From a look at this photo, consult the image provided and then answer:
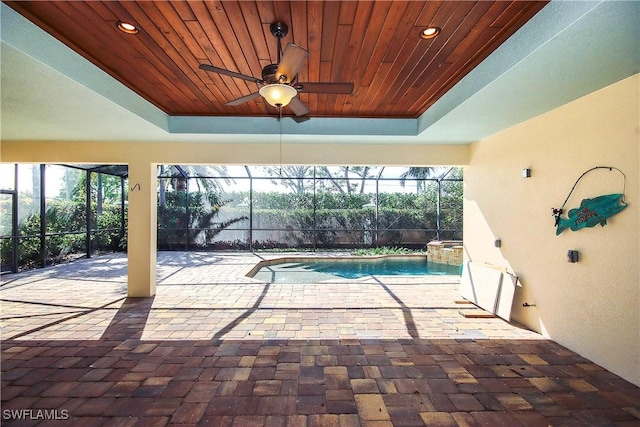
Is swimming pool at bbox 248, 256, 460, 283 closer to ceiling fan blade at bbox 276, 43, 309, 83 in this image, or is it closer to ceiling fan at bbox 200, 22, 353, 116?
ceiling fan at bbox 200, 22, 353, 116

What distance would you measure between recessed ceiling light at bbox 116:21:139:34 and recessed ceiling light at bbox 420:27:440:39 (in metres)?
1.88

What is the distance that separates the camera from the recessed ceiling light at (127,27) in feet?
6.24

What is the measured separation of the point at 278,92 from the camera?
6.54 ft

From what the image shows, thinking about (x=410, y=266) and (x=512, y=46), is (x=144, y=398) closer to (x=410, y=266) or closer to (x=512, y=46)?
(x=512, y=46)

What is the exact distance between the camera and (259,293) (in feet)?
15.1

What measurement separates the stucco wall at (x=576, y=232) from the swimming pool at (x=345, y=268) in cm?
358

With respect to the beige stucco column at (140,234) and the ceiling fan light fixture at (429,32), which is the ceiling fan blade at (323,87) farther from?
the beige stucco column at (140,234)

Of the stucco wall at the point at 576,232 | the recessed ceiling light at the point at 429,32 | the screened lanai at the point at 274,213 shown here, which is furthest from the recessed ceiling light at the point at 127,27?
the screened lanai at the point at 274,213

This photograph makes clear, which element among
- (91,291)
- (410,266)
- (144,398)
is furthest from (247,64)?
(410,266)

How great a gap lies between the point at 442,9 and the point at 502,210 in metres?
2.82

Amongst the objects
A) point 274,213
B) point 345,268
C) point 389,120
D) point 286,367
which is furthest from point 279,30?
point 274,213

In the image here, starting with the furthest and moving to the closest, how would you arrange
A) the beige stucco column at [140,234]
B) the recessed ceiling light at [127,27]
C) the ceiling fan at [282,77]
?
1. the beige stucco column at [140,234]
2. the recessed ceiling light at [127,27]
3. the ceiling fan at [282,77]

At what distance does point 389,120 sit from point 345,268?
4.65 m

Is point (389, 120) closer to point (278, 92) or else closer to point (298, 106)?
point (298, 106)
